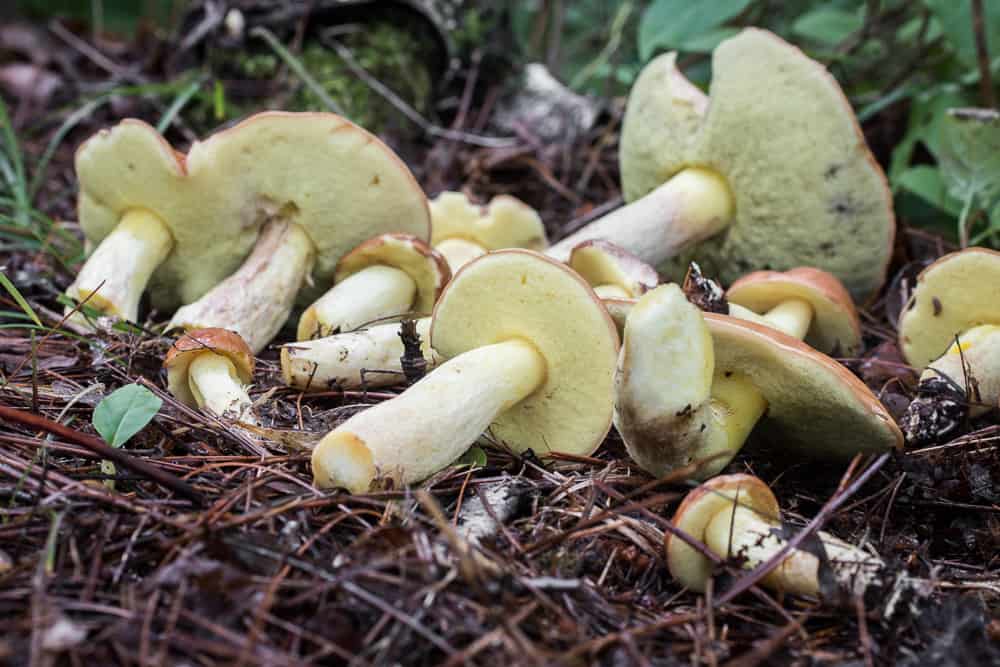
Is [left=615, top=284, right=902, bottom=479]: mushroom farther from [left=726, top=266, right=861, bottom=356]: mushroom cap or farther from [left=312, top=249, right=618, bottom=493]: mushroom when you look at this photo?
[left=726, top=266, right=861, bottom=356]: mushroom cap

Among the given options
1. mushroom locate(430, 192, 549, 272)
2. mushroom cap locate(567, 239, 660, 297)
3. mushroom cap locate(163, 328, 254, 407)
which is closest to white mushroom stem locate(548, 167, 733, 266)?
mushroom locate(430, 192, 549, 272)

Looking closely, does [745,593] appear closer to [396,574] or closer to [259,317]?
[396,574]

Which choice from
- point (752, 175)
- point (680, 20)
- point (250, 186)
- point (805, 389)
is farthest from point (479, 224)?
point (805, 389)

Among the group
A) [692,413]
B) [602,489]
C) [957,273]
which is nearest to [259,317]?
[602,489]

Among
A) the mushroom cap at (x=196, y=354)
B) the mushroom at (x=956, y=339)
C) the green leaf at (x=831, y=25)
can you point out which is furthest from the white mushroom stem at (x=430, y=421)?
the green leaf at (x=831, y=25)

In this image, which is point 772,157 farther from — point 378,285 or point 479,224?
point 378,285

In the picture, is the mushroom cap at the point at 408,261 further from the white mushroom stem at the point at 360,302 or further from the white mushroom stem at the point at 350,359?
the white mushroom stem at the point at 350,359
